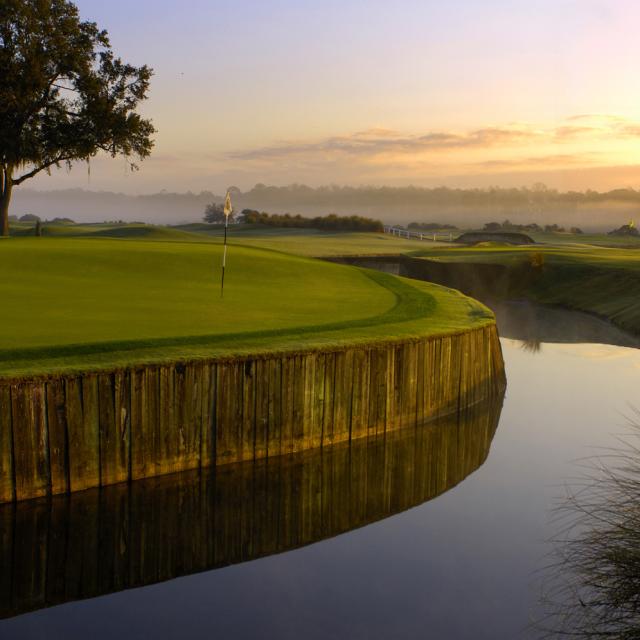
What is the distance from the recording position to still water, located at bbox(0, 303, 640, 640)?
8.90 meters

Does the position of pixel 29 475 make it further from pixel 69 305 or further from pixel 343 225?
pixel 343 225

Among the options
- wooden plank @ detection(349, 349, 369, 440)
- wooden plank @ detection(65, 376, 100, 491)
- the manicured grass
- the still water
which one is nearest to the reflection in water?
the still water

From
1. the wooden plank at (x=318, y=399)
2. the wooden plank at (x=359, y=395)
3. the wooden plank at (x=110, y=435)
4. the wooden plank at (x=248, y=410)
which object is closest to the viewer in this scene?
the wooden plank at (x=110, y=435)

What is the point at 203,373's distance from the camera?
1229 cm

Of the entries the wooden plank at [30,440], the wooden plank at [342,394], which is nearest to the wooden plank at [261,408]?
the wooden plank at [342,394]

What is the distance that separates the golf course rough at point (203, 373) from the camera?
36.2ft

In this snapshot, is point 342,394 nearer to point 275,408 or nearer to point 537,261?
point 275,408

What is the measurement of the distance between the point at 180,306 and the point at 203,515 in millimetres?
7049

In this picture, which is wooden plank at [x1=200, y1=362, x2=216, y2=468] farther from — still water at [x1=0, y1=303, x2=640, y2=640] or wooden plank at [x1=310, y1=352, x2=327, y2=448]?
wooden plank at [x1=310, y1=352, x2=327, y2=448]

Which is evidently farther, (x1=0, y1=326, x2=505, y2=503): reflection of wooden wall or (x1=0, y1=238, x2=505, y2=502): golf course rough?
(x1=0, y1=238, x2=505, y2=502): golf course rough

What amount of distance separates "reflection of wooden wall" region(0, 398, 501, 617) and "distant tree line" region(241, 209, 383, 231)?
2905 inches

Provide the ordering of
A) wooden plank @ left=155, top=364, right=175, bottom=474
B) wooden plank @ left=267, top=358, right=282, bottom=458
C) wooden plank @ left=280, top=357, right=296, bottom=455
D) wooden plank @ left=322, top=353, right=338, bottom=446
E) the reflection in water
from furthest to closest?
wooden plank @ left=322, top=353, right=338, bottom=446, wooden plank @ left=280, top=357, right=296, bottom=455, wooden plank @ left=267, top=358, right=282, bottom=458, wooden plank @ left=155, top=364, right=175, bottom=474, the reflection in water

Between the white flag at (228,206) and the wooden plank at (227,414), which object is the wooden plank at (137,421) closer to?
the wooden plank at (227,414)

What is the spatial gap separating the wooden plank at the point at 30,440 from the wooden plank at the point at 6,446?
0.16 ft
